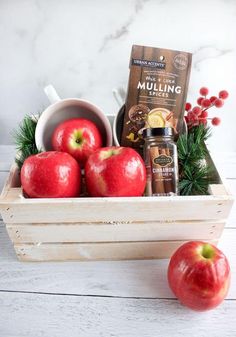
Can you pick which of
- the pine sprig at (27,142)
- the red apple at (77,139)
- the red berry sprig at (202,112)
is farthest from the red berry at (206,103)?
the pine sprig at (27,142)

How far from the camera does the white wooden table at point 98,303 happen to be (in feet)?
1.82

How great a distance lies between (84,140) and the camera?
26.3 inches

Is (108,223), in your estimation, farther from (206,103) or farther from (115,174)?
(206,103)

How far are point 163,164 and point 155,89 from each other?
0.52 ft

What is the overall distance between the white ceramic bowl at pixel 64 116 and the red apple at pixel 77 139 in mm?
41

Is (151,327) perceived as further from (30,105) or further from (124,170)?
(30,105)

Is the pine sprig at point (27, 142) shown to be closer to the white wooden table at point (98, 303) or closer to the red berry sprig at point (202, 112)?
the white wooden table at point (98, 303)

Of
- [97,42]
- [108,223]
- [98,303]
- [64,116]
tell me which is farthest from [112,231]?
[97,42]

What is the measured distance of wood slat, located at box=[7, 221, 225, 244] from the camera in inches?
24.4

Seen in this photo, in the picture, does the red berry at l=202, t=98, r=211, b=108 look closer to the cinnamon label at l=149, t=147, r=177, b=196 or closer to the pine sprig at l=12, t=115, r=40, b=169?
the cinnamon label at l=149, t=147, r=177, b=196

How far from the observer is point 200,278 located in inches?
21.5

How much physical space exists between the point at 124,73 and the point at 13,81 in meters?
0.28

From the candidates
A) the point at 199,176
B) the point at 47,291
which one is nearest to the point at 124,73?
the point at 199,176

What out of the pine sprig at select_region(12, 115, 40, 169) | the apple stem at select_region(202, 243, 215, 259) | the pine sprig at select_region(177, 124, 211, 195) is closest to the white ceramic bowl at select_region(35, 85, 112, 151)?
the pine sprig at select_region(12, 115, 40, 169)
